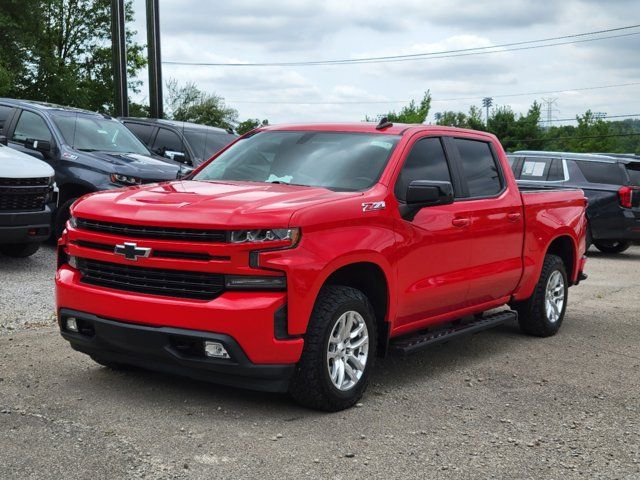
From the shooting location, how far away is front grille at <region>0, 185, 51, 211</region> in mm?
10500

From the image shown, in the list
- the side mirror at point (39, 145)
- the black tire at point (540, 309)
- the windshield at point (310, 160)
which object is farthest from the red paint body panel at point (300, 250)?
the side mirror at point (39, 145)

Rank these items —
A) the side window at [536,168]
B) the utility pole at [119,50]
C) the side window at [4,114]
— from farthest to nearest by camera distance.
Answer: the utility pole at [119,50] → the side window at [536,168] → the side window at [4,114]

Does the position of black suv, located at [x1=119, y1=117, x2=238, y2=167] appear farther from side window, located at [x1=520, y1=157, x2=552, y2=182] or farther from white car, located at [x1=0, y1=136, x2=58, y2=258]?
side window, located at [x1=520, y1=157, x2=552, y2=182]

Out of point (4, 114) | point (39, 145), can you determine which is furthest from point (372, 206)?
point (4, 114)

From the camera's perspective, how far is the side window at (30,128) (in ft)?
40.9

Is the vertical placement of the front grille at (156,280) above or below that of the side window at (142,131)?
below

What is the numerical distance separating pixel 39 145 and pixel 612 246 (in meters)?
10.9

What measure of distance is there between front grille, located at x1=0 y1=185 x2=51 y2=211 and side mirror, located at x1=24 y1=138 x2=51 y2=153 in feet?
4.14

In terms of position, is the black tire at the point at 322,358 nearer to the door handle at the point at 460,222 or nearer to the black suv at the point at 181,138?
the door handle at the point at 460,222

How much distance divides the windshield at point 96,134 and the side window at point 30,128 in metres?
0.19

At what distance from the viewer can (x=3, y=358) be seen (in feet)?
22.0

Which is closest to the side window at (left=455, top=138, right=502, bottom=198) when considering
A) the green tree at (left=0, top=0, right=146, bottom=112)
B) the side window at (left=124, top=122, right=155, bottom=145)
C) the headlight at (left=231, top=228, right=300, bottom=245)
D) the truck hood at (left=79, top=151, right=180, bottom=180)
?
the headlight at (left=231, top=228, right=300, bottom=245)

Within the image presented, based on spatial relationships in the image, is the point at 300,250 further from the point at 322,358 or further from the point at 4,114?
the point at 4,114

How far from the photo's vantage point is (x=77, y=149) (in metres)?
12.3
